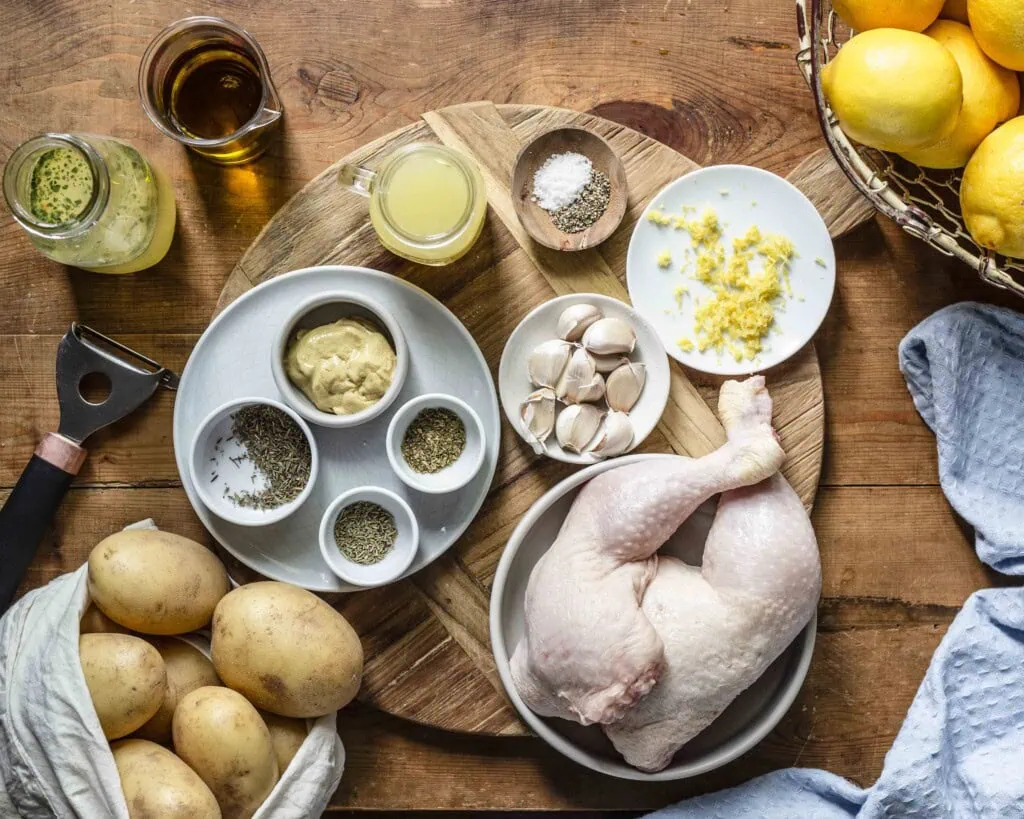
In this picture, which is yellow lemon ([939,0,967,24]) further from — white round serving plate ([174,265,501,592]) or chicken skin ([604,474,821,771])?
white round serving plate ([174,265,501,592])

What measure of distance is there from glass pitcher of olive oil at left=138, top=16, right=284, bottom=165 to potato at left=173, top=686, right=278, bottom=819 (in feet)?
2.57

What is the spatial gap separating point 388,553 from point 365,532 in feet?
0.16

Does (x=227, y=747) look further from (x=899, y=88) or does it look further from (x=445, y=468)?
(x=899, y=88)

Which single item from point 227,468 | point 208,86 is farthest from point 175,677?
point 208,86

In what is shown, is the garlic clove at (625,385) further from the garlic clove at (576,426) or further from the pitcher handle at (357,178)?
the pitcher handle at (357,178)

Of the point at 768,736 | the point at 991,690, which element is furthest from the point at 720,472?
the point at 991,690

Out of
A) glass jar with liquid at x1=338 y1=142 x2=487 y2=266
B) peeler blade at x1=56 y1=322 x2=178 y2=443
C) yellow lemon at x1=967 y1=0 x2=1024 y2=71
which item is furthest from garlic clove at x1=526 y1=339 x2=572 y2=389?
yellow lemon at x1=967 y1=0 x2=1024 y2=71

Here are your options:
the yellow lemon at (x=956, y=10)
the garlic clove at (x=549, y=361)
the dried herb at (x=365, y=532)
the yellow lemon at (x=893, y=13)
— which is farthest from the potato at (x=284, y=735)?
the yellow lemon at (x=956, y=10)

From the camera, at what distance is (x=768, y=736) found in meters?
1.46

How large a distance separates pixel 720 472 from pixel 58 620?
3.10 ft

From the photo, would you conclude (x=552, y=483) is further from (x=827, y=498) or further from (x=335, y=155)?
(x=335, y=155)

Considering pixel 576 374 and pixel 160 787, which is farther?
pixel 576 374

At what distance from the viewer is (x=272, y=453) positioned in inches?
53.8

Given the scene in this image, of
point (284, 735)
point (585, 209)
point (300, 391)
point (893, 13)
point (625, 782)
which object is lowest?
point (625, 782)
